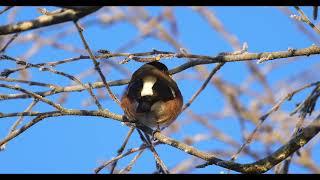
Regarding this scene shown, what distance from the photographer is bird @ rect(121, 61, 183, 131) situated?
4250 millimetres

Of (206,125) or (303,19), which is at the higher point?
(206,125)

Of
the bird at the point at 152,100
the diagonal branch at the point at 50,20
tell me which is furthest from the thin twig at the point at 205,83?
the diagonal branch at the point at 50,20

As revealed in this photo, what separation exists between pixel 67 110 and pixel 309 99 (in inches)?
54.1

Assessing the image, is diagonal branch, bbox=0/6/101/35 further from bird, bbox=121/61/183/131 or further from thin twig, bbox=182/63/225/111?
bird, bbox=121/61/183/131

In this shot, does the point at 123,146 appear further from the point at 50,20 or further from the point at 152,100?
the point at 50,20

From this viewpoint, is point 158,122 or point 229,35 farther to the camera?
point 229,35

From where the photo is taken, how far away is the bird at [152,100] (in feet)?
13.9

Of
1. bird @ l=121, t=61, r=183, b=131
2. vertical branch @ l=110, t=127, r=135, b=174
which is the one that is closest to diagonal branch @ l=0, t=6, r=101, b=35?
vertical branch @ l=110, t=127, r=135, b=174

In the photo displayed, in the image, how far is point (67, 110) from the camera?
321 cm

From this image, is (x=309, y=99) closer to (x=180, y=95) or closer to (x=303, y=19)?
Result: (x=303, y=19)

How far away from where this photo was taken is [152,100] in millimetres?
4434

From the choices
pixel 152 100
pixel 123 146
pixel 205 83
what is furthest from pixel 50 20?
pixel 152 100

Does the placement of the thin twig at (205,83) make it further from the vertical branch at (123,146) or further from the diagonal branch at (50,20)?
the diagonal branch at (50,20)
